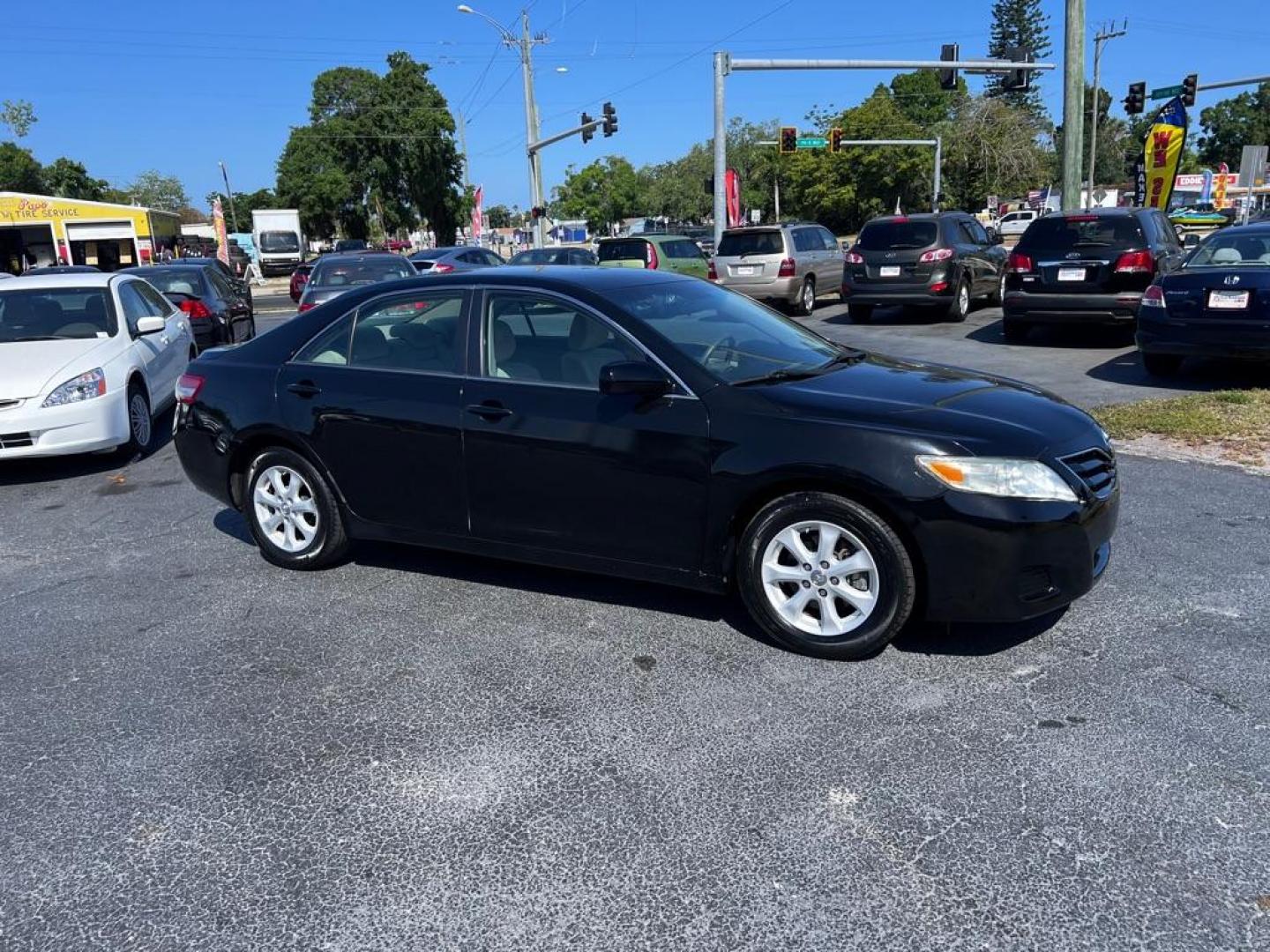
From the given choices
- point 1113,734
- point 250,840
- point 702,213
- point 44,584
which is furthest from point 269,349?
point 702,213

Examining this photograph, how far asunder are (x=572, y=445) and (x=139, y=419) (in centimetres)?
574

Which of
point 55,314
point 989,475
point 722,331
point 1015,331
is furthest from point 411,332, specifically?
point 1015,331

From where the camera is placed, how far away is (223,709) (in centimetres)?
379

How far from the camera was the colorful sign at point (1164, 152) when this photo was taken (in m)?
20.7

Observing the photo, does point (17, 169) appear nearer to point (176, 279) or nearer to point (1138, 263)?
point (176, 279)

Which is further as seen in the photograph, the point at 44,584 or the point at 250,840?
the point at 44,584

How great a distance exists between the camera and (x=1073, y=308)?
40.1 ft

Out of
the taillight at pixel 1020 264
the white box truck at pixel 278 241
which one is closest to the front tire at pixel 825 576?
the taillight at pixel 1020 264

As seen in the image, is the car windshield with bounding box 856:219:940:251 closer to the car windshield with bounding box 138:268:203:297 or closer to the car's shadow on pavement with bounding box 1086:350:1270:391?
the car's shadow on pavement with bounding box 1086:350:1270:391

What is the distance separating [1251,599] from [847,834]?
2.70 m

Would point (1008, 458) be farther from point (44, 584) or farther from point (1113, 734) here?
point (44, 584)

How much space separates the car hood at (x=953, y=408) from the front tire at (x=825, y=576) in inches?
15.3

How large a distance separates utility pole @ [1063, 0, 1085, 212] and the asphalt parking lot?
51.3 ft

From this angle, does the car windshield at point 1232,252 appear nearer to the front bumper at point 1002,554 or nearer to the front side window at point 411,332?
the front bumper at point 1002,554
